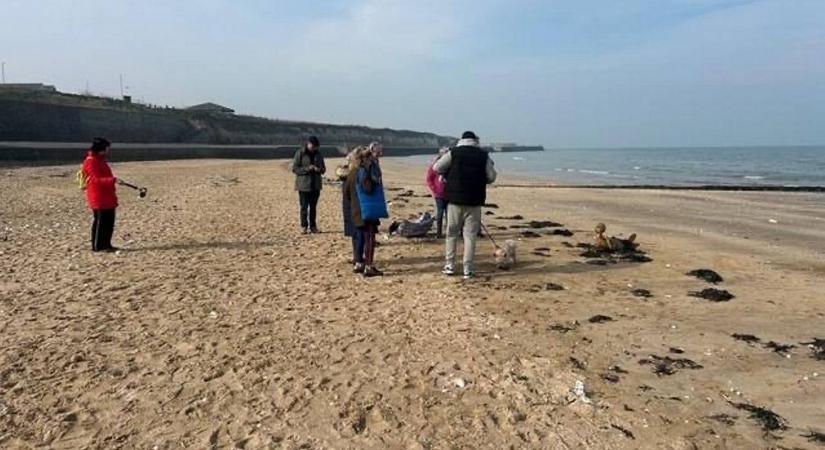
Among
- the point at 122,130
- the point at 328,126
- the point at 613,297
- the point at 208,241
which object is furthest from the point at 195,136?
the point at 613,297

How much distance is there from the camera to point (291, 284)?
24.6 ft

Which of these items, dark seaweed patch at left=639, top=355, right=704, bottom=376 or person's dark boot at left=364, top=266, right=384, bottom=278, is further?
person's dark boot at left=364, top=266, right=384, bottom=278

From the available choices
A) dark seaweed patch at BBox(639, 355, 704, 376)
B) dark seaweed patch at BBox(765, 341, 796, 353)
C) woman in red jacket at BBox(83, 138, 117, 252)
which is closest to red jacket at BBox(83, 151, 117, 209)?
woman in red jacket at BBox(83, 138, 117, 252)

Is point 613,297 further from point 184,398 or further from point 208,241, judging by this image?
point 208,241

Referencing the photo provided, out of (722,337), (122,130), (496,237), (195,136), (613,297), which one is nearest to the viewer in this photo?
(722,337)

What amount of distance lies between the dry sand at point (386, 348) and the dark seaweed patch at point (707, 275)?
0.24 metres

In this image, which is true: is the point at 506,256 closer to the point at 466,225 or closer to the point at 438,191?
the point at 466,225

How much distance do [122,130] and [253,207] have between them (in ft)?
142

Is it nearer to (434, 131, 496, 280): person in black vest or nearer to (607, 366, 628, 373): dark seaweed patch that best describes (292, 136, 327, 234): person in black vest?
(434, 131, 496, 280): person in black vest

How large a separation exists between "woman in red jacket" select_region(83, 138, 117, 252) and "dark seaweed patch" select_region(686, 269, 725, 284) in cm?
849

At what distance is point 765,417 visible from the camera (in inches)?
162

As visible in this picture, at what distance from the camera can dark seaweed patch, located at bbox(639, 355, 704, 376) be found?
16.1ft

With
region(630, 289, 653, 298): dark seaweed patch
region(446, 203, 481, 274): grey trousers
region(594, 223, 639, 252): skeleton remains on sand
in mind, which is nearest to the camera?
region(630, 289, 653, 298): dark seaweed patch

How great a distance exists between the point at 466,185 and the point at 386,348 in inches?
116
